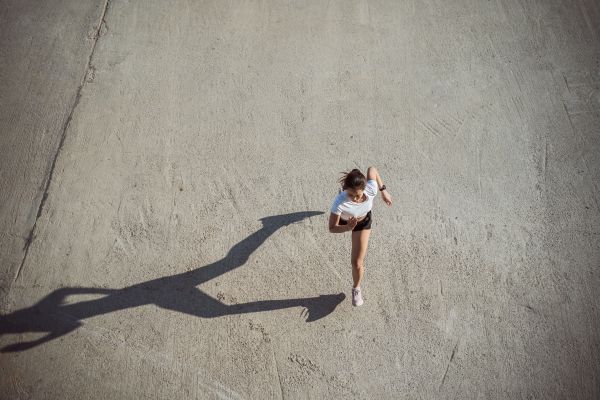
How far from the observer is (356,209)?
398cm

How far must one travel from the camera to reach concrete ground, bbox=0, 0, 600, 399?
4.33 meters

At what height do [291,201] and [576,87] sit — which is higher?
[576,87]

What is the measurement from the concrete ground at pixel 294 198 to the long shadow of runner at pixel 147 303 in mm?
23

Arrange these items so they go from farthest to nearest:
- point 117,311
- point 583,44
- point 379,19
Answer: point 379,19 < point 583,44 < point 117,311

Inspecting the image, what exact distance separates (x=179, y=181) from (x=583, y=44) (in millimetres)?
6439

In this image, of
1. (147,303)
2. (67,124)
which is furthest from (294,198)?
(67,124)

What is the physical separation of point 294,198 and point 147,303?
7.16 ft

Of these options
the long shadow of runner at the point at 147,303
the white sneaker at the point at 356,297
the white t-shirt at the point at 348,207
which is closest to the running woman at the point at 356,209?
the white t-shirt at the point at 348,207

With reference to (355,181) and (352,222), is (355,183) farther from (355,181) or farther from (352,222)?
(352,222)

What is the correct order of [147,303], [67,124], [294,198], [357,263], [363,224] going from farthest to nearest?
[67,124] < [294,198] < [147,303] < [357,263] < [363,224]

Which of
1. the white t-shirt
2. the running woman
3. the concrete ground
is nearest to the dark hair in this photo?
the running woman

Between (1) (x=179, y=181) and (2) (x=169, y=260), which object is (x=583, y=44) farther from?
(2) (x=169, y=260)

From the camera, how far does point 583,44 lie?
242 inches

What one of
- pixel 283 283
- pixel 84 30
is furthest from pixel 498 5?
pixel 84 30
